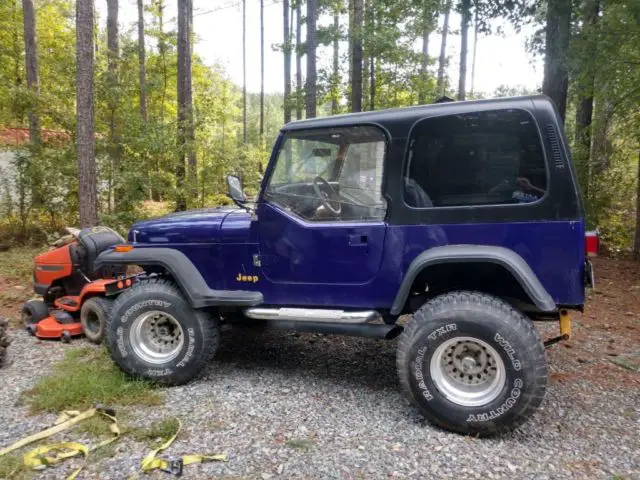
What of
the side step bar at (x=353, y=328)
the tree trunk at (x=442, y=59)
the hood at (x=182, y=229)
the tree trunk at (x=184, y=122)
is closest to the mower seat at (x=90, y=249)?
the hood at (x=182, y=229)

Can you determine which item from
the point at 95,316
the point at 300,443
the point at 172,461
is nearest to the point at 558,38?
the point at 300,443

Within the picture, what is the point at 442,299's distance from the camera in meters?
3.10

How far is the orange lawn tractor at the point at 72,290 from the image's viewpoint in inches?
183

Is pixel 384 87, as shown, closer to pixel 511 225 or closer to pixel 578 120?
pixel 578 120

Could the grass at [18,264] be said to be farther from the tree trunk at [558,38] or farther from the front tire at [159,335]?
the tree trunk at [558,38]

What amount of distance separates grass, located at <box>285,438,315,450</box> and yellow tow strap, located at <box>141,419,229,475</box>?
38 centimetres

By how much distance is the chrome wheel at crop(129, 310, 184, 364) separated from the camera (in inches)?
146

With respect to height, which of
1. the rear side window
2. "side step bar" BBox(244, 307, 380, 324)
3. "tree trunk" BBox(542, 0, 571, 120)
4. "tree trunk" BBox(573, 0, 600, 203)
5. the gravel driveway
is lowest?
the gravel driveway

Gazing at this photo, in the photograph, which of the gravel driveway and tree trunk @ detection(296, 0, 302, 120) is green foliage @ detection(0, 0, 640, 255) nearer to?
tree trunk @ detection(296, 0, 302, 120)

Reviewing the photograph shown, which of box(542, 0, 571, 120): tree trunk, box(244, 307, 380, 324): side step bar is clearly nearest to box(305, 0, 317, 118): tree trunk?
box(542, 0, 571, 120): tree trunk

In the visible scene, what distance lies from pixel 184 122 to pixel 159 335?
24.4 feet

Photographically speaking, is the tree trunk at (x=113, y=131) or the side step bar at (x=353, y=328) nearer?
the side step bar at (x=353, y=328)

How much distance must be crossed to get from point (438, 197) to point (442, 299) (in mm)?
689

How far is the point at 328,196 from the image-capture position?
3498mm
